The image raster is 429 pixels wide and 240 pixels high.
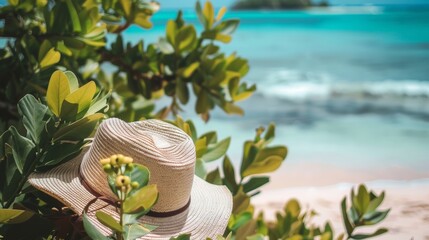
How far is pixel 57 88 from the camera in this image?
0.68 m

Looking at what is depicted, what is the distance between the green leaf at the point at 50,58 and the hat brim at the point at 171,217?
0.19 metres

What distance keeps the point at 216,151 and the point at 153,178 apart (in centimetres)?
24

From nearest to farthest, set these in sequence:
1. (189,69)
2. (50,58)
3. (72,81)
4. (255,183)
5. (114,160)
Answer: (114,160), (72,81), (50,58), (255,183), (189,69)

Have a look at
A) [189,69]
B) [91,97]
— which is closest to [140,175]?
[91,97]

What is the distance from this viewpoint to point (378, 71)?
1030 centimetres

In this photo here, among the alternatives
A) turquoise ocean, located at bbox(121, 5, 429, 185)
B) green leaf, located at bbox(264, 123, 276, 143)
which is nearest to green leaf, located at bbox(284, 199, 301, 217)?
green leaf, located at bbox(264, 123, 276, 143)

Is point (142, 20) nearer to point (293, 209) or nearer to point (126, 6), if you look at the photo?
point (126, 6)

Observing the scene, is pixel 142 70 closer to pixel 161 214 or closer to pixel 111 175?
pixel 161 214

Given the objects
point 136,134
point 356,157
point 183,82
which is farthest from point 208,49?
point 356,157

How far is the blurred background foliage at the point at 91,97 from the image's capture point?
0.69 metres

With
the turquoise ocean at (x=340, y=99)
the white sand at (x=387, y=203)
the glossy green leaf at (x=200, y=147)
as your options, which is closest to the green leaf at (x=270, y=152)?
the glossy green leaf at (x=200, y=147)

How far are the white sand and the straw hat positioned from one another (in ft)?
4.21

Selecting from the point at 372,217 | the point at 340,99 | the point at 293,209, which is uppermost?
the point at 372,217

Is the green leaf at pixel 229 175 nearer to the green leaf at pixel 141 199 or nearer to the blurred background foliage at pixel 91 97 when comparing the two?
the blurred background foliage at pixel 91 97
